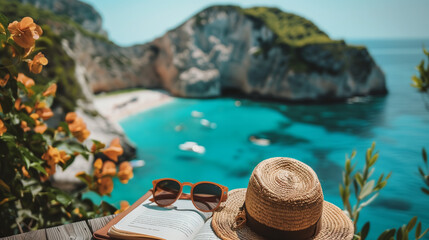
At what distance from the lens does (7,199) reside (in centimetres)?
130

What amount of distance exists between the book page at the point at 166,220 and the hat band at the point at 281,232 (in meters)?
0.22

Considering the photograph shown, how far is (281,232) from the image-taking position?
1013 mm

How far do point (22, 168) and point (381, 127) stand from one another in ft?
43.2

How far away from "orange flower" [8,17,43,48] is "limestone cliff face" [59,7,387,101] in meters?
16.3

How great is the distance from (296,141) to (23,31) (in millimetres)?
10423

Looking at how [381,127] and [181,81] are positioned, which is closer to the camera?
[381,127]

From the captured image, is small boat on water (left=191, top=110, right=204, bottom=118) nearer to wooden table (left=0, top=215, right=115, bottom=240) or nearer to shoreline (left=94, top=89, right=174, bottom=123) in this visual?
shoreline (left=94, top=89, right=174, bottom=123)

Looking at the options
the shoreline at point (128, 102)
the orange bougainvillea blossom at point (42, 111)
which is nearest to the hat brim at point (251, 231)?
the orange bougainvillea blossom at point (42, 111)

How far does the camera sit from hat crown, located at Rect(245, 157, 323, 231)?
1.00 m

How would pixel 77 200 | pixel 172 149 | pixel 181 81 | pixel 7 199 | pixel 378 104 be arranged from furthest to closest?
pixel 181 81
pixel 378 104
pixel 172 149
pixel 77 200
pixel 7 199

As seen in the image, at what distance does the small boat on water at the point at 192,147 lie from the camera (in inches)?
381

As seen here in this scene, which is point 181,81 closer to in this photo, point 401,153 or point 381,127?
point 381,127

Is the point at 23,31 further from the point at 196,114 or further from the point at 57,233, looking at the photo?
the point at 196,114

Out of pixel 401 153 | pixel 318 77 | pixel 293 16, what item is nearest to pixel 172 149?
pixel 401 153
